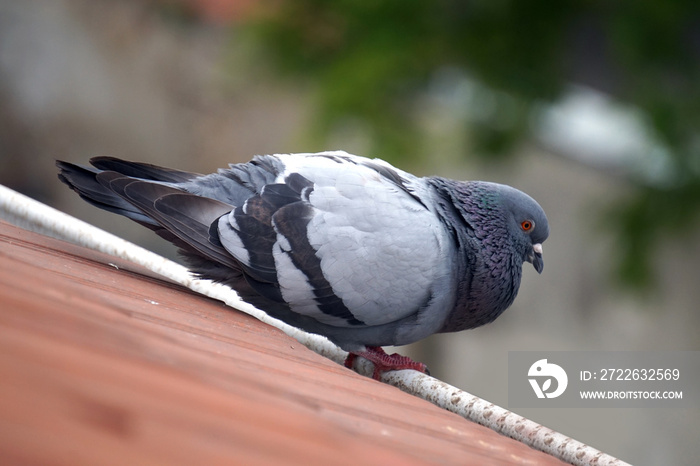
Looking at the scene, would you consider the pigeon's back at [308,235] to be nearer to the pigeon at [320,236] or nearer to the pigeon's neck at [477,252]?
the pigeon at [320,236]

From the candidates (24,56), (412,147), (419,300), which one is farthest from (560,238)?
(24,56)

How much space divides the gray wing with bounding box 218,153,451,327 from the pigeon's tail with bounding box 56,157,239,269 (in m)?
0.08

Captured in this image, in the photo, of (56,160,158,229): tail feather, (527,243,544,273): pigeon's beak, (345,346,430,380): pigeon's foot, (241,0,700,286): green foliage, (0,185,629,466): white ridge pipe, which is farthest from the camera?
(241,0,700,286): green foliage

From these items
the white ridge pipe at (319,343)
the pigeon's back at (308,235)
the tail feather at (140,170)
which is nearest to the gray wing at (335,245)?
the pigeon's back at (308,235)

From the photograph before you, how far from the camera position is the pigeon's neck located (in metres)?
3.56

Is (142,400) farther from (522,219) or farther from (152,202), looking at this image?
(522,219)

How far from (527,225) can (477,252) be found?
18.2 inches

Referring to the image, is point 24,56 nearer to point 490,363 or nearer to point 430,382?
point 490,363

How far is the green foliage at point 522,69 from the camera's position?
229 inches

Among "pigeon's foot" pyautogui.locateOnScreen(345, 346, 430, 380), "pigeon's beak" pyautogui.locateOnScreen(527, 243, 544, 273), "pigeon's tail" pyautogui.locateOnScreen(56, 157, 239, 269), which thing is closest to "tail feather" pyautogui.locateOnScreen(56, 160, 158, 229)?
"pigeon's tail" pyautogui.locateOnScreen(56, 157, 239, 269)

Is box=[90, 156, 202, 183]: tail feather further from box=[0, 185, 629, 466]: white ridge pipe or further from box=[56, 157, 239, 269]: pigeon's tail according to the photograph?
box=[0, 185, 629, 466]: white ridge pipe

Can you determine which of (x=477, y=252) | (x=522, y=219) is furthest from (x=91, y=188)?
(x=522, y=219)

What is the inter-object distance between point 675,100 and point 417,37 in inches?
84.1

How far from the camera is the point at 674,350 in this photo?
27.4 feet
